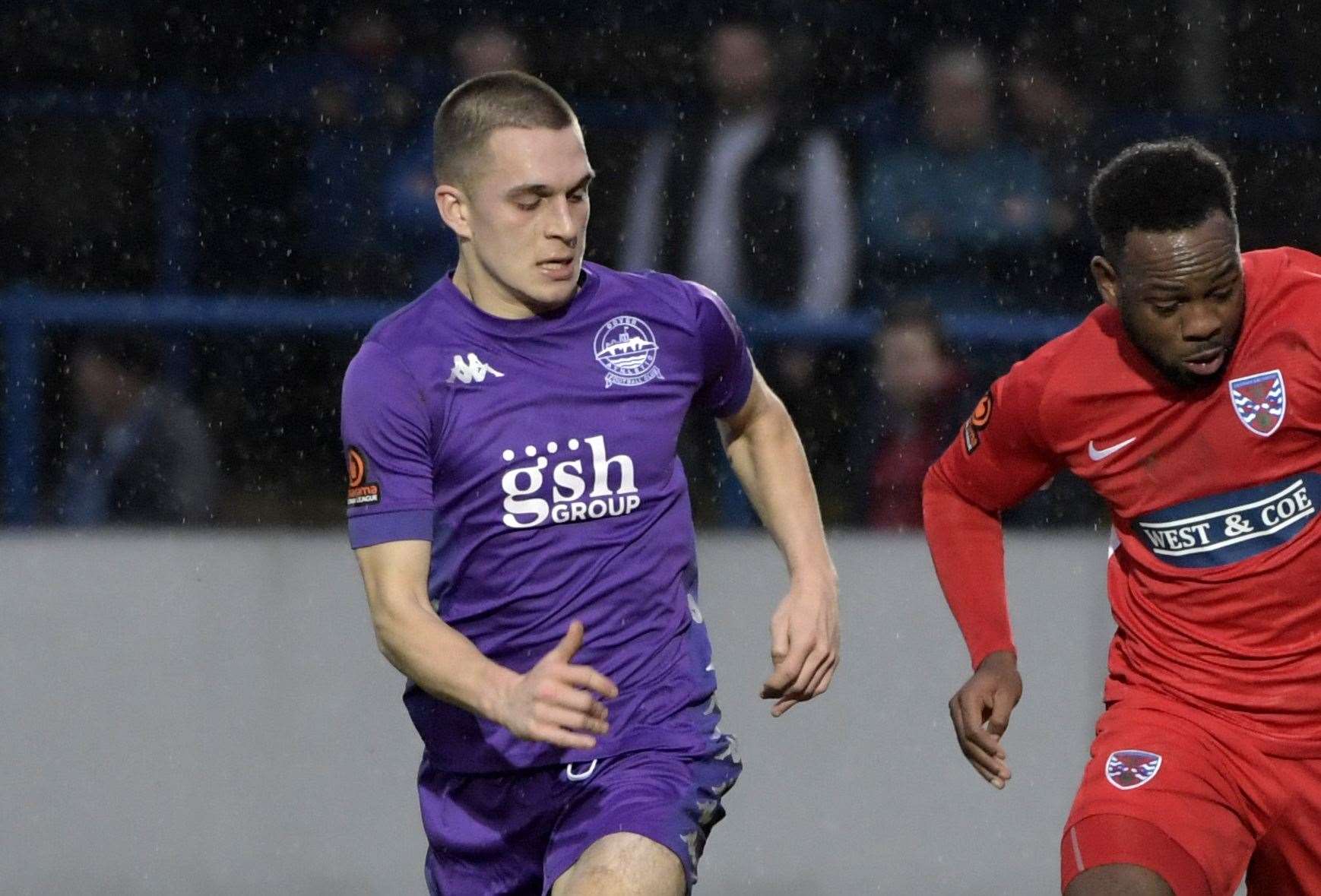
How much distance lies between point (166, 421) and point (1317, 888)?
3.63 meters

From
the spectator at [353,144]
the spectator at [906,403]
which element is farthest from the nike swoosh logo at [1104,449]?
the spectator at [353,144]

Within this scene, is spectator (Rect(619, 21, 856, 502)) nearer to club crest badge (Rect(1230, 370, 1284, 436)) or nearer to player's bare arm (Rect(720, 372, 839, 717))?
player's bare arm (Rect(720, 372, 839, 717))

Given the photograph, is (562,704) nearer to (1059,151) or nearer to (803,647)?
(803,647)

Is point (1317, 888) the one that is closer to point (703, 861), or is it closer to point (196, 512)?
point (703, 861)

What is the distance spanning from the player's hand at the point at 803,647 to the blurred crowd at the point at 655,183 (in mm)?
2383

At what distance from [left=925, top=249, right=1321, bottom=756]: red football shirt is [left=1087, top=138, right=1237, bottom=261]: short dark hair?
17 cm

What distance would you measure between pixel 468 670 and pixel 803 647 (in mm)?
571

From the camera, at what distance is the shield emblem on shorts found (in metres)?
3.42

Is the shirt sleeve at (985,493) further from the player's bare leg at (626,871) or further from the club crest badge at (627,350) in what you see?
the player's bare leg at (626,871)

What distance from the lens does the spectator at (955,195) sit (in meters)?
6.20

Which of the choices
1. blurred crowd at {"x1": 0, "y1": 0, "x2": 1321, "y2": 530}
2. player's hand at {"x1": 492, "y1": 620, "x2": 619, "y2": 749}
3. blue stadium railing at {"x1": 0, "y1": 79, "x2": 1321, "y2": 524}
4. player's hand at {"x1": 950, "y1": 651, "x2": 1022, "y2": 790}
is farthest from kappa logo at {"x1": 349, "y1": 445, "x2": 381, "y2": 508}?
blue stadium railing at {"x1": 0, "y1": 79, "x2": 1321, "y2": 524}

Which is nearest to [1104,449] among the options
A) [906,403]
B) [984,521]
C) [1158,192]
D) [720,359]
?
[984,521]

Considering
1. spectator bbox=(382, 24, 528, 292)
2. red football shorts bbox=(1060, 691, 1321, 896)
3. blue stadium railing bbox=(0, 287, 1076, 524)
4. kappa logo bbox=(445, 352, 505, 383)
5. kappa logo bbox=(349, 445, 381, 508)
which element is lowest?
red football shorts bbox=(1060, 691, 1321, 896)

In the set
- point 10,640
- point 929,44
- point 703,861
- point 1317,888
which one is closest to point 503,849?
point 1317,888
